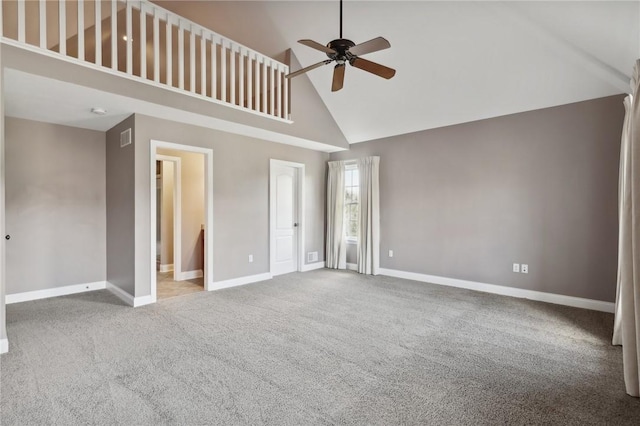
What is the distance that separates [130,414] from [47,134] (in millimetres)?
4410

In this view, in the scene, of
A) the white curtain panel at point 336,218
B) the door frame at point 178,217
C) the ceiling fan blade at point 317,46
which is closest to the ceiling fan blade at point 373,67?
the ceiling fan blade at point 317,46

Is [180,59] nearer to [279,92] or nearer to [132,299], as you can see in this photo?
[279,92]

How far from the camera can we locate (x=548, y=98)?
4.14 m

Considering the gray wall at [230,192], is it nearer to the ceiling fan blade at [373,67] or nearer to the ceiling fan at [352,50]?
the ceiling fan at [352,50]

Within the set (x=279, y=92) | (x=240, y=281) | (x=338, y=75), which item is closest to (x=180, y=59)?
(x=279, y=92)

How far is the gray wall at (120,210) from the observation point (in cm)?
416

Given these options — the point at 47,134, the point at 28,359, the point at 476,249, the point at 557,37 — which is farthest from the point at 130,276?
the point at 557,37

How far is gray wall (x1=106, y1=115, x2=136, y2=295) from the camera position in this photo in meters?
4.16

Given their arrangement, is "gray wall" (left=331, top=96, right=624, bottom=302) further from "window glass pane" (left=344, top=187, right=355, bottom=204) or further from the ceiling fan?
the ceiling fan

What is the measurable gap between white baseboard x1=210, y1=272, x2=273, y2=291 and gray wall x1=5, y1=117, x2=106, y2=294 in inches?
73.4

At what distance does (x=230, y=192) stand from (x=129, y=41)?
7.87 ft

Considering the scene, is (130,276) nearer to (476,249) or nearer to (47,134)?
(47,134)

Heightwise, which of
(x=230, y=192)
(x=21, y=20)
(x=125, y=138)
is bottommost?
(x=230, y=192)

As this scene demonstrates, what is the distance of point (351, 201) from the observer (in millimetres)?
6516
